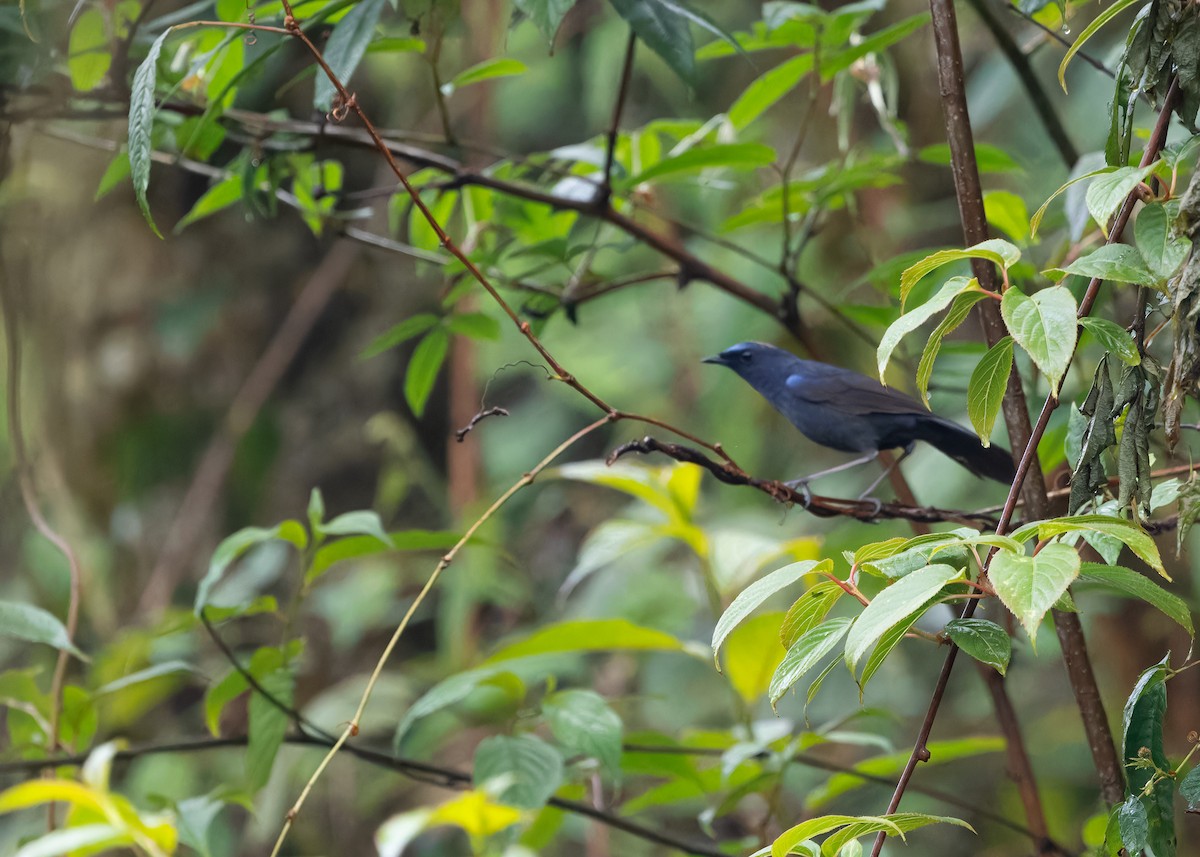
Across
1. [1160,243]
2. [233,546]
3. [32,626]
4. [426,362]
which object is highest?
[1160,243]

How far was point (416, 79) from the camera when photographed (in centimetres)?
614

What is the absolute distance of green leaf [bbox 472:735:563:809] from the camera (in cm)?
190

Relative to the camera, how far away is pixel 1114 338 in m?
1.15

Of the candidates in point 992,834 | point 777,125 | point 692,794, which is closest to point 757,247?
point 777,125

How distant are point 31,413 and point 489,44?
307cm

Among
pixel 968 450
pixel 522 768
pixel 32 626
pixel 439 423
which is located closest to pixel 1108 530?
pixel 522 768

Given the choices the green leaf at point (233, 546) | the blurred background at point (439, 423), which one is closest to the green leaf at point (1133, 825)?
the green leaf at point (233, 546)

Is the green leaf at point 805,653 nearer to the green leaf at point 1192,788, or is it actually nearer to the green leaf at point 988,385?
the green leaf at point 988,385

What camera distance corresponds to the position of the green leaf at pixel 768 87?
7.52 feet

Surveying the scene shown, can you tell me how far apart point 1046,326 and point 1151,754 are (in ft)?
1.96

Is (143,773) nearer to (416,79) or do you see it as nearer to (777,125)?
(416,79)

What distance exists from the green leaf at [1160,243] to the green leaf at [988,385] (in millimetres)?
164

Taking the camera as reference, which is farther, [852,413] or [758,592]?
[852,413]

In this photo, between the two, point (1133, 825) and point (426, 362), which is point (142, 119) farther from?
point (1133, 825)
